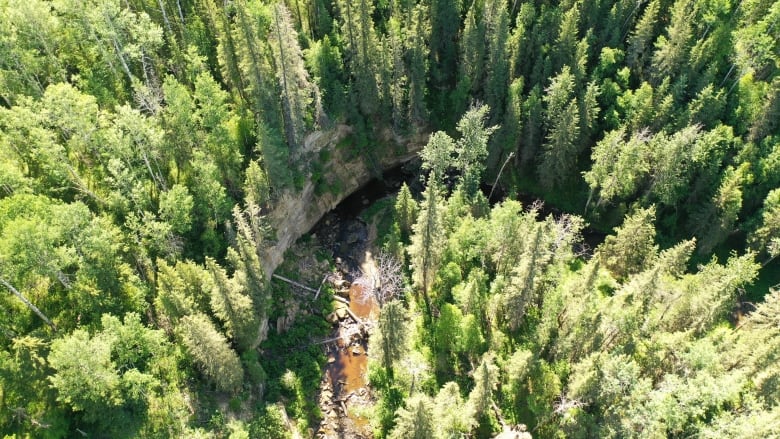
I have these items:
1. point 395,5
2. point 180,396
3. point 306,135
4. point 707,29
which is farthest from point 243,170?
point 707,29

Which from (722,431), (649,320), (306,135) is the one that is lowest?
(722,431)

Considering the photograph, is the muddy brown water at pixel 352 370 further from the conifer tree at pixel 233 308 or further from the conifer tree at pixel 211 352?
the conifer tree at pixel 211 352

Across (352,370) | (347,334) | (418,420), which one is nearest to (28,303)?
(347,334)

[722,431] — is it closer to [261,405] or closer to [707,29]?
[261,405]

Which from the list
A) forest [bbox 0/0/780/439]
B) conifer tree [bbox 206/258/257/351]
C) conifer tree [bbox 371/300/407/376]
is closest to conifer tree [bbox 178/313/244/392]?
forest [bbox 0/0/780/439]

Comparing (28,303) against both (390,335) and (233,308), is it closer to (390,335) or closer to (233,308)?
(233,308)

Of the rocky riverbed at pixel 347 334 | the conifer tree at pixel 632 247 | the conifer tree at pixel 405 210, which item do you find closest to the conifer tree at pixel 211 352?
the rocky riverbed at pixel 347 334

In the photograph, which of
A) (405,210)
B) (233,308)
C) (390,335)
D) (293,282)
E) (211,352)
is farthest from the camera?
(293,282)

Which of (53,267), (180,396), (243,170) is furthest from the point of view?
(243,170)
